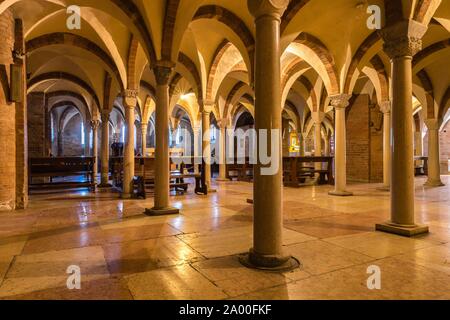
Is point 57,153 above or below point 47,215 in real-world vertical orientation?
above

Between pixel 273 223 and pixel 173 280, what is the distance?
4.00 feet

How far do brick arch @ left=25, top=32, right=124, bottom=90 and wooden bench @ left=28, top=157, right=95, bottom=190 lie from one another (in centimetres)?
374

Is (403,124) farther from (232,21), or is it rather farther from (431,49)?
(431,49)

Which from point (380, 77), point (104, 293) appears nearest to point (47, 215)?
point (104, 293)

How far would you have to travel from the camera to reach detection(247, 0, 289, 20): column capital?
336 centimetres

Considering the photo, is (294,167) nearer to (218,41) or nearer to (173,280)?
(218,41)

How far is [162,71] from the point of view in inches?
265

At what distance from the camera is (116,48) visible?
9000 mm

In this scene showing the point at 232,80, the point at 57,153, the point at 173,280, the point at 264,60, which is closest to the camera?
the point at 173,280

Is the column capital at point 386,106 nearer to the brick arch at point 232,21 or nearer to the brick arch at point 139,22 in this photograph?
the brick arch at point 232,21

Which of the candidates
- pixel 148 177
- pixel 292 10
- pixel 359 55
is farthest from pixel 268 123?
pixel 148 177

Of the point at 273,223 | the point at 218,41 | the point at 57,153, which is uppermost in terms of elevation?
the point at 218,41

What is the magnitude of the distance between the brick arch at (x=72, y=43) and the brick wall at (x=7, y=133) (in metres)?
1.78

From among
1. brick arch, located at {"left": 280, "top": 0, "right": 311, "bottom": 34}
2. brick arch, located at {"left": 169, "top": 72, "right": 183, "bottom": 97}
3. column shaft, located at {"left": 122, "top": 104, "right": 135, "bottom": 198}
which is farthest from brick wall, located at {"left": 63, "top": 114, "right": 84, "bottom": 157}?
brick arch, located at {"left": 280, "top": 0, "right": 311, "bottom": 34}
